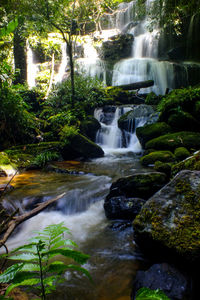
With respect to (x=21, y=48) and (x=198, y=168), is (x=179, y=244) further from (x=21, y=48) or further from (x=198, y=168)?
(x=21, y=48)

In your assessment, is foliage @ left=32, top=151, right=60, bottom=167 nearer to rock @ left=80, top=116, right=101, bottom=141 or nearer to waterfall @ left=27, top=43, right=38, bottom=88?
rock @ left=80, top=116, right=101, bottom=141

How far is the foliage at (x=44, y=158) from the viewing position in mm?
7246

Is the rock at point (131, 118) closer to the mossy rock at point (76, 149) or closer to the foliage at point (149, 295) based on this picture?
the mossy rock at point (76, 149)

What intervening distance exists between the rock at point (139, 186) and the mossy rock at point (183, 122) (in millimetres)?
5178

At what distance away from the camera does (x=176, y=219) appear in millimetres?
2484

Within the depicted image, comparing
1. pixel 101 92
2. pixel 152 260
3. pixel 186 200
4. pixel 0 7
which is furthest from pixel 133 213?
pixel 0 7

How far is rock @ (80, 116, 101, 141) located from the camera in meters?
10.6

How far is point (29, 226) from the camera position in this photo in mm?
3730

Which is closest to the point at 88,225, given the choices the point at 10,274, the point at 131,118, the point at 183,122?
the point at 10,274

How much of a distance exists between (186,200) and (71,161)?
6189 millimetres

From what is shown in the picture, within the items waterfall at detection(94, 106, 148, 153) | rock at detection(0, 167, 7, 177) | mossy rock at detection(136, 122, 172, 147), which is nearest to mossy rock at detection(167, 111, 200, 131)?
mossy rock at detection(136, 122, 172, 147)

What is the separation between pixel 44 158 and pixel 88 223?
424cm

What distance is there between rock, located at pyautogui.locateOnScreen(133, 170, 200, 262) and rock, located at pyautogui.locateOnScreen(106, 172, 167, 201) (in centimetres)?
119

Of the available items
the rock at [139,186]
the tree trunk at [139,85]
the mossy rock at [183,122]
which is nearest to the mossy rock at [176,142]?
the mossy rock at [183,122]
